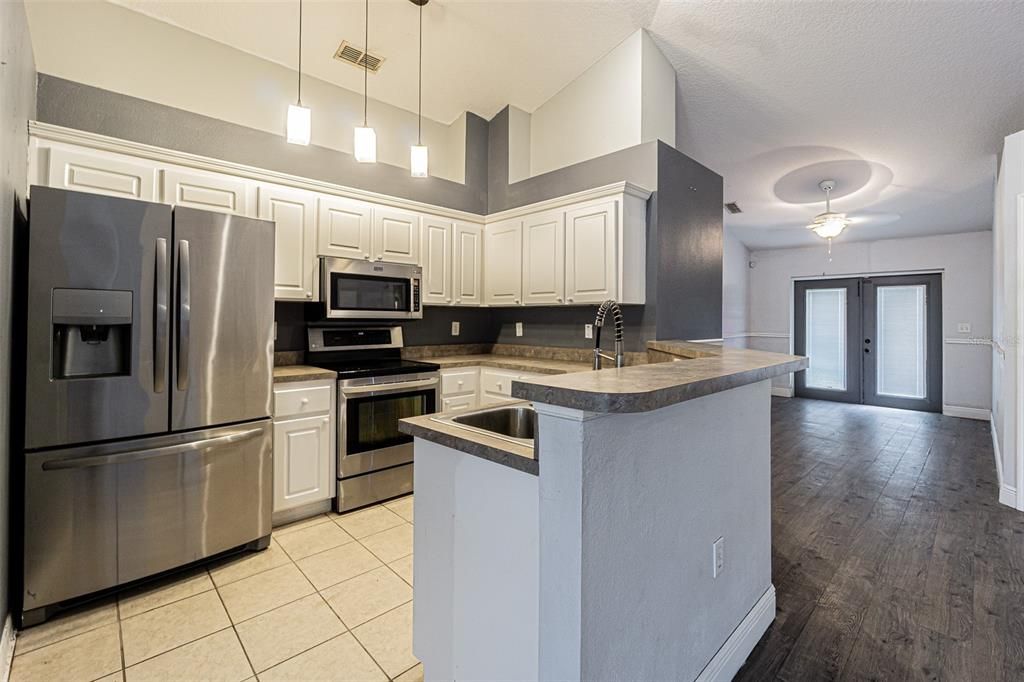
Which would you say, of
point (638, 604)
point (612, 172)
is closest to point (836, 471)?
point (612, 172)

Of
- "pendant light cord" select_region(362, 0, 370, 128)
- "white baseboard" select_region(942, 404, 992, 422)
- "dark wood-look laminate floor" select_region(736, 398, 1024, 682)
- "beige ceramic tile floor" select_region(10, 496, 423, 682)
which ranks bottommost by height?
"beige ceramic tile floor" select_region(10, 496, 423, 682)

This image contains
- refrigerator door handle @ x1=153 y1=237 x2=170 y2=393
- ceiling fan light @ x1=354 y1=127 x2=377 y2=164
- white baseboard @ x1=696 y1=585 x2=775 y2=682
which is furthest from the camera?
ceiling fan light @ x1=354 y1=127 x2=377 y2=164

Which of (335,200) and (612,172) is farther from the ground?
(612,172)

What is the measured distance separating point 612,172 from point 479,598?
10.7ft

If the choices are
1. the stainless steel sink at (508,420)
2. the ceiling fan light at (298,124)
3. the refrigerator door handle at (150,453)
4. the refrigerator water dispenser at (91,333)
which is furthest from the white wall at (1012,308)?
the refrigerator water dispenser at (91,333)

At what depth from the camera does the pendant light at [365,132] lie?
102 inches

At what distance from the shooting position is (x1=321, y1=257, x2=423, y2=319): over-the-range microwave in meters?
3.31

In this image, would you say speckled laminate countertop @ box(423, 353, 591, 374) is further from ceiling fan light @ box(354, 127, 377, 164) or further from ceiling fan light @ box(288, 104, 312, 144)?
ceiling fan light @ box(288, 104, 312, 144)

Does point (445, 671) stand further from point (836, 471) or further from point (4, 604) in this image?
point (836, 471)

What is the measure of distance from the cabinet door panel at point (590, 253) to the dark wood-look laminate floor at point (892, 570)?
6.34ft

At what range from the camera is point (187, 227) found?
2264 millimetres

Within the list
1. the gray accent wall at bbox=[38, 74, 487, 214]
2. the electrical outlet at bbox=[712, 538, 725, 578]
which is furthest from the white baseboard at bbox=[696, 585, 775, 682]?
the gray accent wall at bbox=[38, 74, 487, 214]

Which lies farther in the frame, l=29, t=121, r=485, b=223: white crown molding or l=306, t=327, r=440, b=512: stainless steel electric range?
l=306, t=327, r=440, b=512: stainless steel electric range

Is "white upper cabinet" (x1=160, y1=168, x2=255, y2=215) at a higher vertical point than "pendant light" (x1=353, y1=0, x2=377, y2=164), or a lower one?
lower
